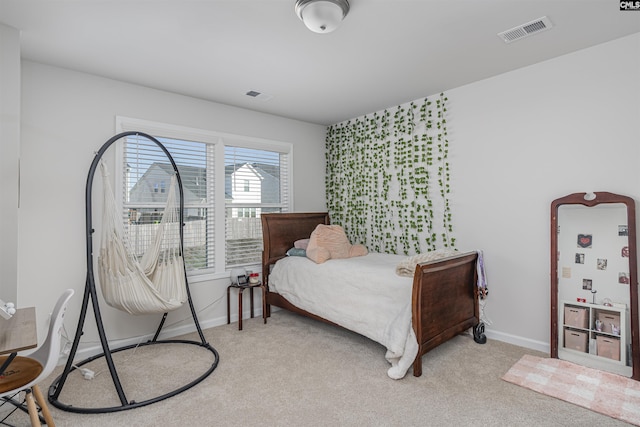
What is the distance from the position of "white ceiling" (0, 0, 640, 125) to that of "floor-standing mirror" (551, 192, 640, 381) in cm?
131

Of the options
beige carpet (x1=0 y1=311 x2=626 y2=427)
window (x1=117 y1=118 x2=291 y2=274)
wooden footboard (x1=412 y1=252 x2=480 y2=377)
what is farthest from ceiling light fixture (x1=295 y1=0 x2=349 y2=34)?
beige carpet (x1=0 y1=311 x2=626 y2=427)

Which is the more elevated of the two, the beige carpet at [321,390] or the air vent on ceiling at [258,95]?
the air vent on ceiling at [258,95]

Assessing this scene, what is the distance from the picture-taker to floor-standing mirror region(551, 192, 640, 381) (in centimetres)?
A: 253

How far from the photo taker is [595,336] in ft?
8.77

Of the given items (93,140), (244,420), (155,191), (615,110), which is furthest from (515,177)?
(93,140)

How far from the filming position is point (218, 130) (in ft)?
12.8

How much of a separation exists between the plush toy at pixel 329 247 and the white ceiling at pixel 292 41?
1.54 metres

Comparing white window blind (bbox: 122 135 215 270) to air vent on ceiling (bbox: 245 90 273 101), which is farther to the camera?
air vent on ceiling (bbox: 245 90 273 101)

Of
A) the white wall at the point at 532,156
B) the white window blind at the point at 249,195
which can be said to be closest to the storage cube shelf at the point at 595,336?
the white wall at the point at 532,156

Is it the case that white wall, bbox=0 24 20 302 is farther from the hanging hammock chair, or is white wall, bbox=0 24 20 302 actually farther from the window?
the window

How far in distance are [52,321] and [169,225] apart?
54.2 inches

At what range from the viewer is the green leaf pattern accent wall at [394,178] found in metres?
3.71

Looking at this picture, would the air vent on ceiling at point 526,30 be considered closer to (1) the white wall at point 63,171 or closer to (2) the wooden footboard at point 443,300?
(2) the wooden footboard at point 443,300

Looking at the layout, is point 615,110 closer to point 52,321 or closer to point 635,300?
point 635,300
